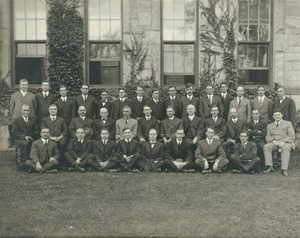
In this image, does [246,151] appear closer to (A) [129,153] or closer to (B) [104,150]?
(A) [129,153]

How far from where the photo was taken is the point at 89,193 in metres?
6.19

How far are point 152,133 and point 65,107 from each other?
7.34 ft

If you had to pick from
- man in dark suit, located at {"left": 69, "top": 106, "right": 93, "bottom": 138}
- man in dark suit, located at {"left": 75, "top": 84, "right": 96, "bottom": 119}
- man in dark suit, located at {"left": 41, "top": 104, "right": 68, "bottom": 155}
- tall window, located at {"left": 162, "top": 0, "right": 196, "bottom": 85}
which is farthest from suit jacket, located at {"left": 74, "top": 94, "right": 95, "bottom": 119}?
tall window, located at {"left": 162, "top": 0, "right": 196, "bottom": 85}

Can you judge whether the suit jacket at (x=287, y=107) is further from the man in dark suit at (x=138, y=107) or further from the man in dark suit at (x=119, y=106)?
the man in dark suit at (x=119, y=106)

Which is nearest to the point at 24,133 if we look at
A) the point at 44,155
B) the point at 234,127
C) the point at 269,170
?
the point at 44,155

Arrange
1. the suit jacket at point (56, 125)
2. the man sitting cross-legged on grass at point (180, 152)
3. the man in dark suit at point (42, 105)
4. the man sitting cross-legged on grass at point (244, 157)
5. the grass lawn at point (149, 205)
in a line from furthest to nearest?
the man in dark suit at point (42, 105) < the suit jacket at point (56, 125) < the man sitting cross-legged on grass at point (180, 152) < the man sitting cross-legged on grass at point (244, 157) < the grass lawn at point (149, 205)

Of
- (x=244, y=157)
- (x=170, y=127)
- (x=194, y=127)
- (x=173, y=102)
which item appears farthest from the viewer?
(x=173, y=102)

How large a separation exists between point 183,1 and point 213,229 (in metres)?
7.33

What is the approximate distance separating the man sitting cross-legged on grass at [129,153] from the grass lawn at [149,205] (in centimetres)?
35

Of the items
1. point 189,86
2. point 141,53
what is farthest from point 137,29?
point 189,86

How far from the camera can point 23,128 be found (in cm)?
848

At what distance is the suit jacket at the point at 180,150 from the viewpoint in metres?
8.12

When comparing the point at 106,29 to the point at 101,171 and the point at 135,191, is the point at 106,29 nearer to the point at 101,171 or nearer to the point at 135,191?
the point at 101,171

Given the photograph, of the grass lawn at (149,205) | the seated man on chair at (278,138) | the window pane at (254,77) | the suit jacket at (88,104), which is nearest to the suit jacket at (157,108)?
the suit jacket at (88,104)
